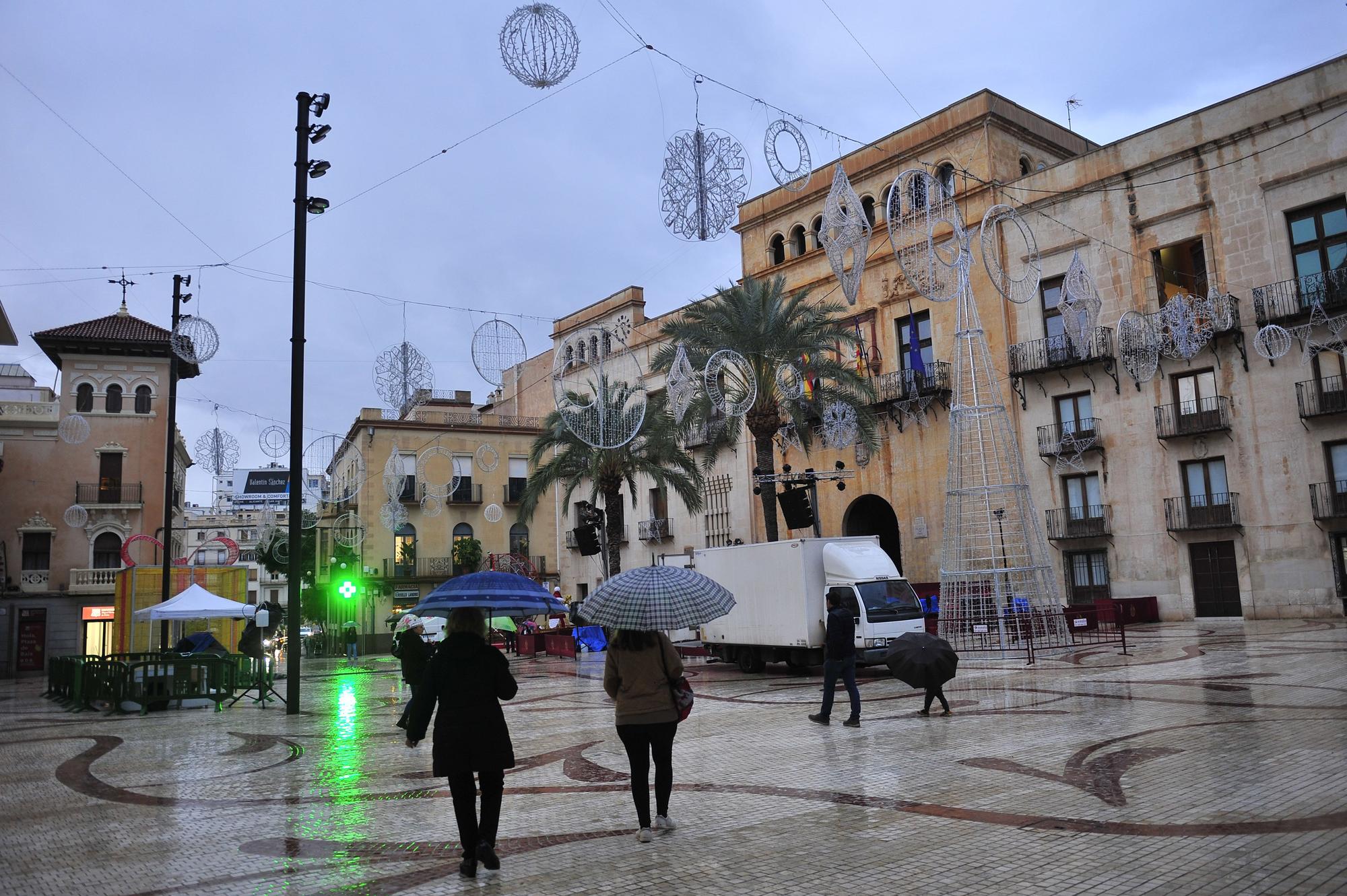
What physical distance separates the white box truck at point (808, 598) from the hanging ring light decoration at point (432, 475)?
1146 inches

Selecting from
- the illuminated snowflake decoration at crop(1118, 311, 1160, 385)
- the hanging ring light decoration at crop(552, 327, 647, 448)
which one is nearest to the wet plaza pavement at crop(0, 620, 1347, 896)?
the hanging ring light decoration at crop(552, 327, 647, 448)

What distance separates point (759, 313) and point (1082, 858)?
23227mm

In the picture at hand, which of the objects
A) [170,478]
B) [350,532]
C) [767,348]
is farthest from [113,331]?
[767,348]

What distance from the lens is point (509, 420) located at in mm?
55625

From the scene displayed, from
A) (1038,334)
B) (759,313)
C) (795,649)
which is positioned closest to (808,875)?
(795,649)

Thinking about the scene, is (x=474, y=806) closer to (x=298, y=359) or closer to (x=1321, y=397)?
(x=298, y=359)

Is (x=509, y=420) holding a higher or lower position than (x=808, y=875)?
higher

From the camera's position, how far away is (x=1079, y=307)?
29.4 m

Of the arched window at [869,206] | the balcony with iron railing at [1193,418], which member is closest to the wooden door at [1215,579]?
the balcony with iron railing at [1193,418]

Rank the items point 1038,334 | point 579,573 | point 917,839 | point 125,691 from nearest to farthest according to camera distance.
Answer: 1. point 917,839
2. point 125,691
3. point 1038,334
4. point 579,573

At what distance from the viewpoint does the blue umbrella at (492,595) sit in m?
12.2

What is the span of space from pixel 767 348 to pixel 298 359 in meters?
15.0

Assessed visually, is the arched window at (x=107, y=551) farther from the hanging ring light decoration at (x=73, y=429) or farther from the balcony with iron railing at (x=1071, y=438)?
the balcony with iron railing at (x=1071, y=438)

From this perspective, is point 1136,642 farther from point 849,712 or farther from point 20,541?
point 20,541
